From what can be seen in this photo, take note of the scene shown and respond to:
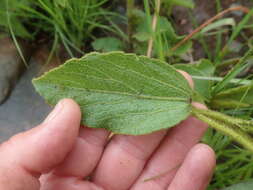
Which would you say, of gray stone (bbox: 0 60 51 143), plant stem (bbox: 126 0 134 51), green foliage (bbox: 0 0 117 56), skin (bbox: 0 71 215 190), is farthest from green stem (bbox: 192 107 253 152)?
gray stone (bbox: 0 60 51 143)

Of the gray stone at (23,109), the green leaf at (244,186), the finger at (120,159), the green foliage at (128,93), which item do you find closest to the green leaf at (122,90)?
the green foliage at (128,93)

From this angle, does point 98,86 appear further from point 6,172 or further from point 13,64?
point 13,64

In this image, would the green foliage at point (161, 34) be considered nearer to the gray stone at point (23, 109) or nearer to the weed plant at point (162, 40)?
the weed plant at point (162, 40)

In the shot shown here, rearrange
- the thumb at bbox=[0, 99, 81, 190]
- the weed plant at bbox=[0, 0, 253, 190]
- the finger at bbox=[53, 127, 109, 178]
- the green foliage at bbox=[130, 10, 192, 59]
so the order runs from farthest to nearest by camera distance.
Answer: the green foliage at bbox=[130, 10, 192, 59]
the weed plant at bbox=[0, 0, 253, 190]
the finger at bbox=[53, 127, 109, 178]
the thumb at bbox=[0, 99, 81, 190]

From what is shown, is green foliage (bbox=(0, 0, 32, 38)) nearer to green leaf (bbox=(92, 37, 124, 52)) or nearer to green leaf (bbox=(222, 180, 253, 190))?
green leaf (bbox=(92, 37, 124, 52))

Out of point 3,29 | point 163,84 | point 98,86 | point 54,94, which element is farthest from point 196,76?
point 3,29

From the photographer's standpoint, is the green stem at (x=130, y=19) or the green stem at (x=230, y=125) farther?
the green stem at (x=130, y=19)

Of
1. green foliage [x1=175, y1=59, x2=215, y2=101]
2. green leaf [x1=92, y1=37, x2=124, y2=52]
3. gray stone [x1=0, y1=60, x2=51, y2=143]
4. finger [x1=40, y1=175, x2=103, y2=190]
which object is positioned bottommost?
gray stone [x1=0, y1=60, x2=51, y2=143]
